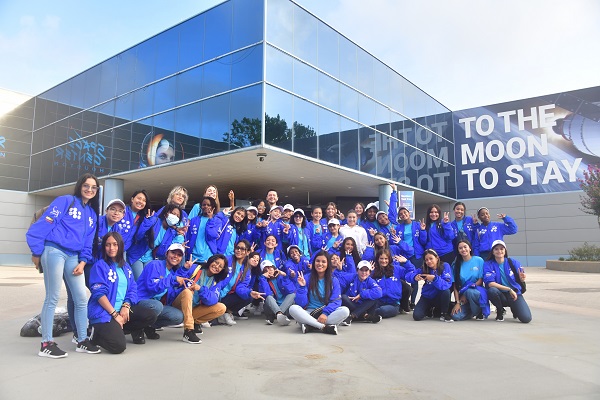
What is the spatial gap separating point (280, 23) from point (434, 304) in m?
11.8

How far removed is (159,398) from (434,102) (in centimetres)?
2524

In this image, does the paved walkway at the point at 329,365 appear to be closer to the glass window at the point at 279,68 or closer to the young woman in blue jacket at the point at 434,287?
the young woman in blue jacket at the point at 434,287

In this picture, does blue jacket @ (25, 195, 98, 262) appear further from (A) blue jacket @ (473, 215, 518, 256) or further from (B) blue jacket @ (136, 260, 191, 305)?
(A) blue jacket @ (473, 215, 518, 256)

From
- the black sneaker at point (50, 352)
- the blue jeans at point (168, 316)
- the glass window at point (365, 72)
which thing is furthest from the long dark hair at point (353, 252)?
the glass window at point (365, 72)

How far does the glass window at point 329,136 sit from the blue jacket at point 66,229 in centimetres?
1191

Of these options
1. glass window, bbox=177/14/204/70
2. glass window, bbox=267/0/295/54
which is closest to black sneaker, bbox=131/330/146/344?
glass window, bbox=267/0/295/54

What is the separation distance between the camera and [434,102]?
25.3 m

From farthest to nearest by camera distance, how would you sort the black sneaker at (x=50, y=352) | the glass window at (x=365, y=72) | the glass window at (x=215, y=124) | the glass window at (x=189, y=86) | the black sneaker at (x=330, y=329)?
1. the glass window at (x=365, y=72)
2. the glass window at (x=189, y=86)
3. the glass window at (x=215, y=124)
4. the black sneaker at (x=330, y=329)
5. the black sneaker at (x=50, y=352)

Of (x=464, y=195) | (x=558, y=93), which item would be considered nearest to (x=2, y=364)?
(x=464, y=195)

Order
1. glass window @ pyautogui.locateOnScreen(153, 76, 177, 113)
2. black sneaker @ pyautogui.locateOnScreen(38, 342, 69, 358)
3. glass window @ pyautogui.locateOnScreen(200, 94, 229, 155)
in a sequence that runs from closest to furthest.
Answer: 1. black sneaker @ pyautogui.locateOnScreen(38, 342, 69, 358)
2. glass window @ pyautogui.locateOnScreen(200, 94, 229, 155)
3. glass window @ pyautogui.locateOnScreen(153, 76, 177, 113)

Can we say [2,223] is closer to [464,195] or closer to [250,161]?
[250,161]

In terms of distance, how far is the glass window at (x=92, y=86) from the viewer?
2022 centimetres

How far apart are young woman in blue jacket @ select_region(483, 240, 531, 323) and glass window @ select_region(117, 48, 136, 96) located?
16.8 metres

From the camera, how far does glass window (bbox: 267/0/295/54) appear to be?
14.6 metres
